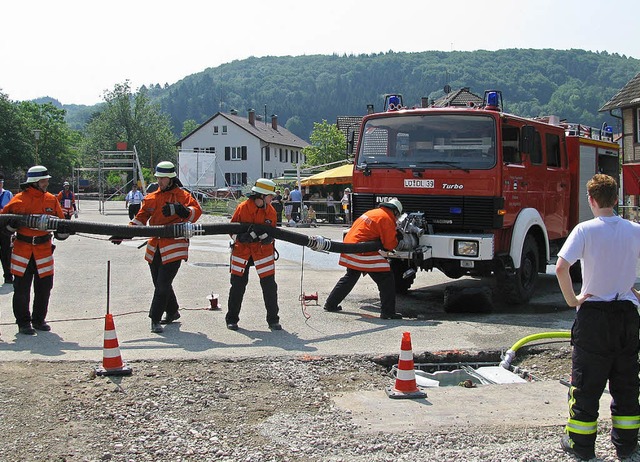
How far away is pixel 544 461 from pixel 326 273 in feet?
30.2

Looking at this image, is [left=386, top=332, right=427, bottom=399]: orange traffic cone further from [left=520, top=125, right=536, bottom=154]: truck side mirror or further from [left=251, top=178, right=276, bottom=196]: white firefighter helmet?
[left=520, top=125, right=536, bottom=154]: truck side mirror

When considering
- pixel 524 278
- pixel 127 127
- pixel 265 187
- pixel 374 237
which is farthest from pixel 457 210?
pixel 127 127

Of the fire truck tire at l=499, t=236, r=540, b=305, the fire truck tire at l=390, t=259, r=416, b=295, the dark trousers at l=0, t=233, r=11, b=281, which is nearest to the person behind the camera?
the fire truck tire at l=499, t=236, r=540, b=305

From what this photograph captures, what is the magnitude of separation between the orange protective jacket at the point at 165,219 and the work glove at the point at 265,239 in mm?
777

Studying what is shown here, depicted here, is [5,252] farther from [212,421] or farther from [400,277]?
[212,421]

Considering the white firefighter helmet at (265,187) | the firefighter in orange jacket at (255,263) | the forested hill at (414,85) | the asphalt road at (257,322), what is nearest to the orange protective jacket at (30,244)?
the asphalt road at (257,322)

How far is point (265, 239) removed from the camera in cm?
813

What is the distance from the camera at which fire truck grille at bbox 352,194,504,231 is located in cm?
920

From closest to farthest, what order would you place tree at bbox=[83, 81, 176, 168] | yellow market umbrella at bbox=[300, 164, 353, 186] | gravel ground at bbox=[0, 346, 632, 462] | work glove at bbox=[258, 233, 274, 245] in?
gravel ground at bbox=[0, 346, 632, 462]
work glove at bbox=[258, 233, 274, 245]
yellow market umbrella at bbox=[300, 164, 353, 186]
tree at bbox=[83, 81, 176, 168]

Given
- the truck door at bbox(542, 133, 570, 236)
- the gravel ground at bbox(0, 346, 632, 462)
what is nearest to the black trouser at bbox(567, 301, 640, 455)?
the gravel ground at bbox(0, 346, 632, 462)

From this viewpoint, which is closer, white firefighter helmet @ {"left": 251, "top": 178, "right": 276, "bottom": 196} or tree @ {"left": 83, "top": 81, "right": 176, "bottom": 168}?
white firefighter helmet @ {"left": 251, "top": 178, "right": 276, "bottom": 196}

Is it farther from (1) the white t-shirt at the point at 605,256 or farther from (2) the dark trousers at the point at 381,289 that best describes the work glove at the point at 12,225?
(1) the white t-shirt at the point at 605,256

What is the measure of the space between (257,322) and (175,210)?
174 cm

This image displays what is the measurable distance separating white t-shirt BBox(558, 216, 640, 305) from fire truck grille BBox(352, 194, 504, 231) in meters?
4.80
